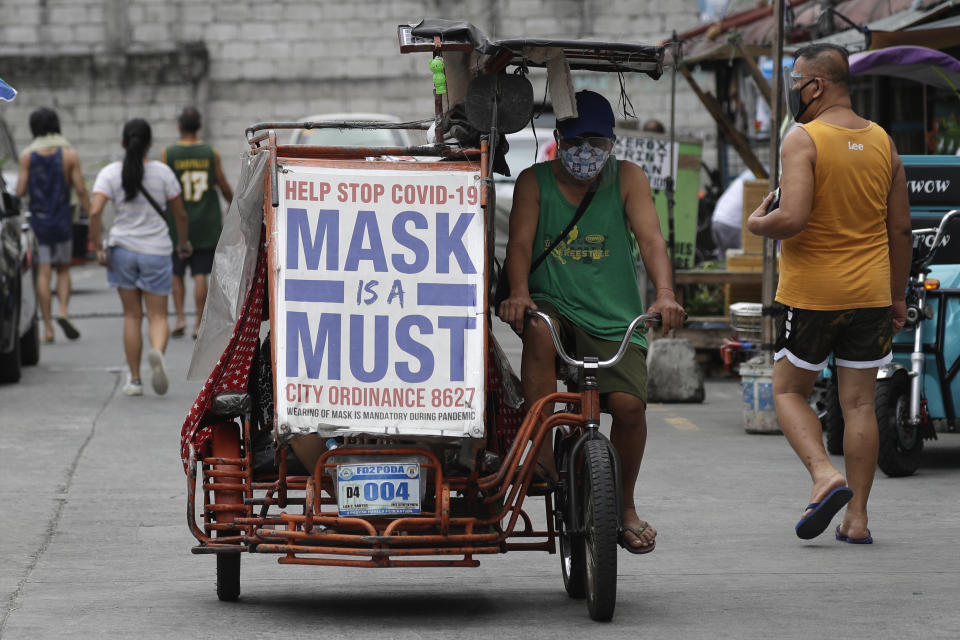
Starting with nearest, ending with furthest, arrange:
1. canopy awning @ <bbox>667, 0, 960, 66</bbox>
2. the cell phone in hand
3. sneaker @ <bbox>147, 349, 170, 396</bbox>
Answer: the cell phone in hand
sneaker @ <bbox>147, 349, 170, 396</bbox>
canopy awning @ <bbox>667, 0, 960, 66</bbox>

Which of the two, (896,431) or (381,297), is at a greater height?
(381,297)

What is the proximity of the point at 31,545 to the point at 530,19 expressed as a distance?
24552mm

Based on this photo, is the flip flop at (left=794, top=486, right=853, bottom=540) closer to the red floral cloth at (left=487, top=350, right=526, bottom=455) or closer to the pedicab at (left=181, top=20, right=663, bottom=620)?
the pedicab at (left=181, top=20, right=663, bottom=620)

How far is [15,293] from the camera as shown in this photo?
12445mm

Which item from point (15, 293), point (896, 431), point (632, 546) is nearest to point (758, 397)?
point (896, 431)

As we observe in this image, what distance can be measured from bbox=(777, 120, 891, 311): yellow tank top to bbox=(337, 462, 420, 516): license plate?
2.12m

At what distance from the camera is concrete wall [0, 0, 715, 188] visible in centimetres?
3047

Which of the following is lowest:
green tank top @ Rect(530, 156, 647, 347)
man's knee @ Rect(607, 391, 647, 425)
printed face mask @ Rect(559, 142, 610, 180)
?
man's knee @ Rect(607, 391, 647, 425)

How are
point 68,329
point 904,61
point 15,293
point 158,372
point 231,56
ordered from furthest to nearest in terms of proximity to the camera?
point 231,56
point 68,329
point 15,293
point 158,372
point 904,61

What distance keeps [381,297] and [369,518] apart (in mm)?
717

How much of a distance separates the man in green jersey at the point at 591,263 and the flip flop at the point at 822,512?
2.52 ft

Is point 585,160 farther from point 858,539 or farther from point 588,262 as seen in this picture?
point 858,539

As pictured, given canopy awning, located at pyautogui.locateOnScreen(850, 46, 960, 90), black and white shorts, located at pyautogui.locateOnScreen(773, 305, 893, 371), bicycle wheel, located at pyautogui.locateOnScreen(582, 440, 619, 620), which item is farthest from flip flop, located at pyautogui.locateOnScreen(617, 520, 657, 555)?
canopy awning, located at pyautogui.locateOnScreen(850, 46, 960, 90)

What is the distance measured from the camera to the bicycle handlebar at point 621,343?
5406 mm
